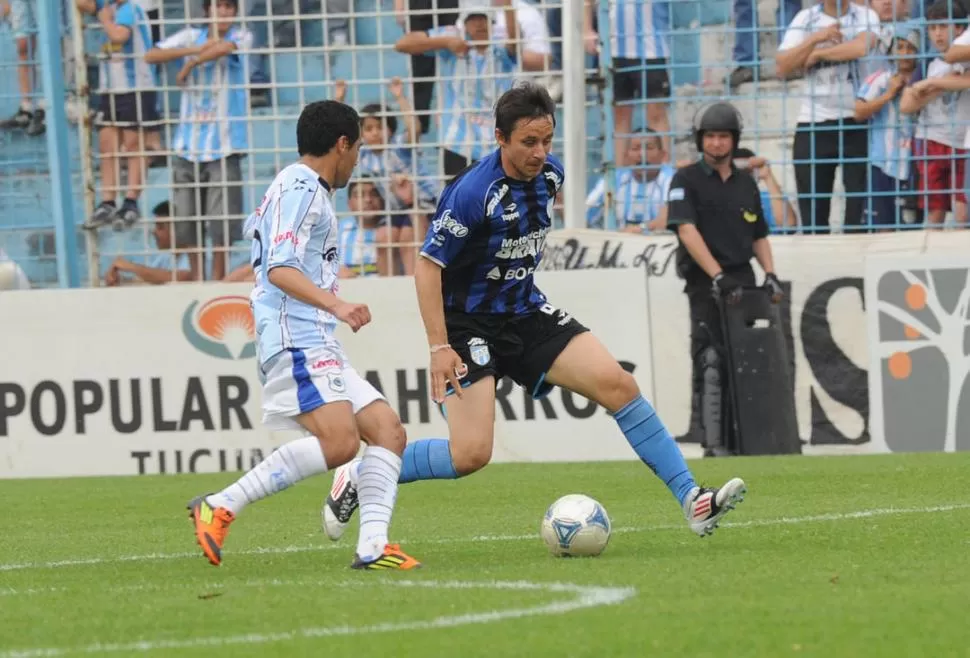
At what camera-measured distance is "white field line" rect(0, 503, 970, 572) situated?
737cm

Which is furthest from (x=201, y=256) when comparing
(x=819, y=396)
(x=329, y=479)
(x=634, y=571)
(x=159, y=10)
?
(x=634, y=571)

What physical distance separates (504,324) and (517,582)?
181 centimetres

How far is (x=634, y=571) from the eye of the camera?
628 cm

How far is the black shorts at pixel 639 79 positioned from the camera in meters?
14.5

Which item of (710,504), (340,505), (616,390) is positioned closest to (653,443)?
(616,390)

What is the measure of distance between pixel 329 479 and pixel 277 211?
5.95m

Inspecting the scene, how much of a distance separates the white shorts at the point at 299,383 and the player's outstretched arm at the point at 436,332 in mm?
355

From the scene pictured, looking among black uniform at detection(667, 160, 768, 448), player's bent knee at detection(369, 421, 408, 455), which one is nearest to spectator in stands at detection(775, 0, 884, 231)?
black uniform at detection(667, 160, 768, 448)

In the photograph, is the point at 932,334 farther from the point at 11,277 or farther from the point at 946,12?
the point at 11,277

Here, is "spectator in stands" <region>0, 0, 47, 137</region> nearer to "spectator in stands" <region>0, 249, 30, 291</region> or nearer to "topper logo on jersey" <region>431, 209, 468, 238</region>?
"spectator in stands" <region>0, 249, 30, 291</region>

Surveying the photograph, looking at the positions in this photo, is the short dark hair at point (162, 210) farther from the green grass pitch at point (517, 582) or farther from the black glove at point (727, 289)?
the green grass pitch at point (517, 582)

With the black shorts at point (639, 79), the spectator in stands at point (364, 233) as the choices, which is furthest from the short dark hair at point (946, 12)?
the spectator in stands at point (364, 233)

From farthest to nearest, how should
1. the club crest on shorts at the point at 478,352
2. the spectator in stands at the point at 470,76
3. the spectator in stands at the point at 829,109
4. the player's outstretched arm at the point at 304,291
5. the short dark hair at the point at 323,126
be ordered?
the spectator in stands at the point at 470,76 → the spectator in stands at the point at 829,109 → the club crest on shorts at the point at 478,352 → the short dark hair at the point at 323,126 → the player's outstretched arm at the point at 304,291

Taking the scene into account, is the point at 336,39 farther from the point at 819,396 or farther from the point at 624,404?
the point at 624,404
